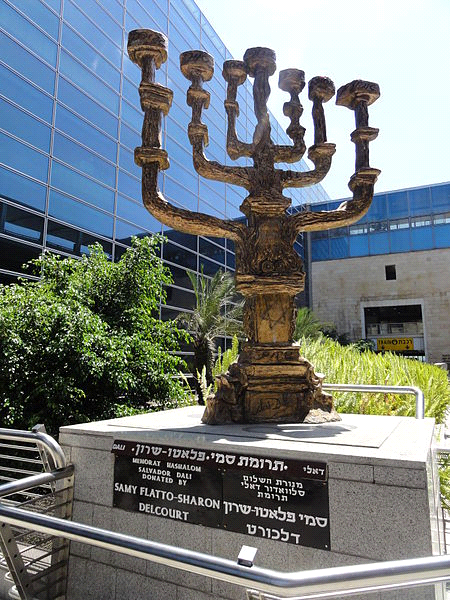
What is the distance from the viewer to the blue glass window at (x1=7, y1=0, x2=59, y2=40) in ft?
35.6

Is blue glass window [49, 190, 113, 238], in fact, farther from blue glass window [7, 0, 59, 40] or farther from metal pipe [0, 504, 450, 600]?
metal pipe [0, 504, 450, 600]

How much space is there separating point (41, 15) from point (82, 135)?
3.12 metres

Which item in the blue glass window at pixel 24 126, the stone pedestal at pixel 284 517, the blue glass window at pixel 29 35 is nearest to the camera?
the stone pedestal at pixel 284 517

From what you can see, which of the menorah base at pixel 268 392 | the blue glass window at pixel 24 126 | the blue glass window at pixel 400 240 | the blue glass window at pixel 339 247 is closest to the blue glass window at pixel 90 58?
the blue glass window at pixel 24 126

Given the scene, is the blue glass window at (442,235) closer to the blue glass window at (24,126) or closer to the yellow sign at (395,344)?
the yellow sign at (395,344)


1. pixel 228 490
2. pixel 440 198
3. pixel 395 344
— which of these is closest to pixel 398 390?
pixel 228 490

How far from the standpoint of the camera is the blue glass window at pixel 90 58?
12508mm

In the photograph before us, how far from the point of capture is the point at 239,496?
97.8 inches

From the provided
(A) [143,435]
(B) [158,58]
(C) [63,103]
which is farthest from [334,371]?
(C) [63,103]

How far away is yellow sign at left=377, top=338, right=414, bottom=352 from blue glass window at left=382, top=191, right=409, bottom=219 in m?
8.82

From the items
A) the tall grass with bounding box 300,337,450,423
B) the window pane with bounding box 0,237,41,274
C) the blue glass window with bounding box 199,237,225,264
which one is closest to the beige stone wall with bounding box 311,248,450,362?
the blue glass window with bounding box 199,237,225,264

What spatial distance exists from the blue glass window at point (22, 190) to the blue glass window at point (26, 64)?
2.76m

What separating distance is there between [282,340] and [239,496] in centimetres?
150

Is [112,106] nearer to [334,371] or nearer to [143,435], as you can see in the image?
[334,371]
